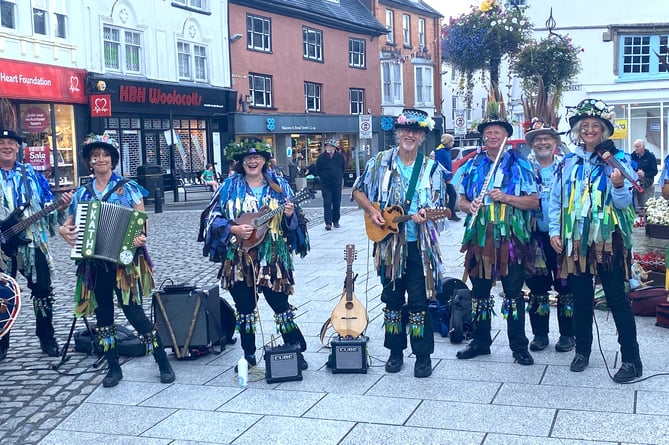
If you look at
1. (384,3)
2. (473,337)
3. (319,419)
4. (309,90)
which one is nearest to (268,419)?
(319,419)

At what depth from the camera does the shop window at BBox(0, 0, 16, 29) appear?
19797 millimetres

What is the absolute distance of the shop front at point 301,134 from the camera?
3111 cm

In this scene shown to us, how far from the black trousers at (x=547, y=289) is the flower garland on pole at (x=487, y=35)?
10.3 metres

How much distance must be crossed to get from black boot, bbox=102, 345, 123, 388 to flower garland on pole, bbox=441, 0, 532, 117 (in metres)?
11.7

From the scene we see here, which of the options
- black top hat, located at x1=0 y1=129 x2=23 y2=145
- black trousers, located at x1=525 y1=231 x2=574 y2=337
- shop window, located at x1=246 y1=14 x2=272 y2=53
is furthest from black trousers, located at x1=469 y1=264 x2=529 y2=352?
shop window, located at x1=246 y1=14 x2=272 y2=53

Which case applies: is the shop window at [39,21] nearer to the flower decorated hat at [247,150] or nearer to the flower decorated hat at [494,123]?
the flower decorated hat at [247,150]

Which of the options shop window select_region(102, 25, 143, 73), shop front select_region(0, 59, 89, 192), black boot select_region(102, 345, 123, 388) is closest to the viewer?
black boot select_region(102, 345, 123, 388)

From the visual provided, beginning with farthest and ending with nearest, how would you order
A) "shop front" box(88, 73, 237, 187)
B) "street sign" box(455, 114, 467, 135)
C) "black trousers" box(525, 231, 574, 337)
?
"street sign" box(455, 114, 467, 135), "shop front" box(88, 73, 237, 187), "black trousers" box(525, 231, 574, 337)

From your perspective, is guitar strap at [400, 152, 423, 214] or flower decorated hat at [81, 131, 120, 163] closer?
guitar strap at [400, 152, 423, 214]

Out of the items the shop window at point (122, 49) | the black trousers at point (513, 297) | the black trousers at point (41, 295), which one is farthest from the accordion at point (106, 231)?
the shop window at point (122, 49)

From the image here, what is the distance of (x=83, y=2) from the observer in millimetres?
22891

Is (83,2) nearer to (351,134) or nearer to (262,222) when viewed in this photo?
(351,134)

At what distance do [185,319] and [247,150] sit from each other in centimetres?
152

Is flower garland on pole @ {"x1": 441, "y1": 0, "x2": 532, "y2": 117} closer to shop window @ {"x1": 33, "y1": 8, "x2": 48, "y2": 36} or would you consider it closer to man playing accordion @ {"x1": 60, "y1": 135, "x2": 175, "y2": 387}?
man playing accordion @ {"x1": 60, "y1": 135, "x2": 175, "y2": 387}
